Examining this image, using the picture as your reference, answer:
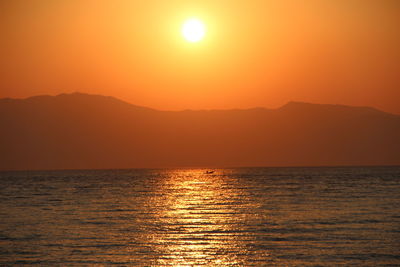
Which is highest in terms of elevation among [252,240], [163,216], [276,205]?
[276,205]

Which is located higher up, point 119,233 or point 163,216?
point 163,216

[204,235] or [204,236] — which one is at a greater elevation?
[204,235]

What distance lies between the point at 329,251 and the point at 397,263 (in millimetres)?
4855

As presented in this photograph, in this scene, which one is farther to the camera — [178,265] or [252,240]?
[252,240]

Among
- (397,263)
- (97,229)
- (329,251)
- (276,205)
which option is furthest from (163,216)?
(397,263)

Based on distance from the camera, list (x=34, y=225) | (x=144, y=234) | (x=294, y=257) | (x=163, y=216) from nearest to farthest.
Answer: (x=294, y=257), (x=144, y=234), (x=34, y=225), (x=163, y=216)

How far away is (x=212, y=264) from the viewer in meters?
35.4

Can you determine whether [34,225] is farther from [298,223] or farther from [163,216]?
[298,223]

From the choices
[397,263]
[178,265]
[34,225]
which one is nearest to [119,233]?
[34,225]

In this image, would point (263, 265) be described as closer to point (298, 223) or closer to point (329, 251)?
point (329, 251)

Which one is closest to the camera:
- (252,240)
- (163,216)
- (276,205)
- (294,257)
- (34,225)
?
(294,257)

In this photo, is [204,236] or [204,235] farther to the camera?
[204,235]

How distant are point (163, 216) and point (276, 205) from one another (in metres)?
19.3

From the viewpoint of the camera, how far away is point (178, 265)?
35344 millimetres
